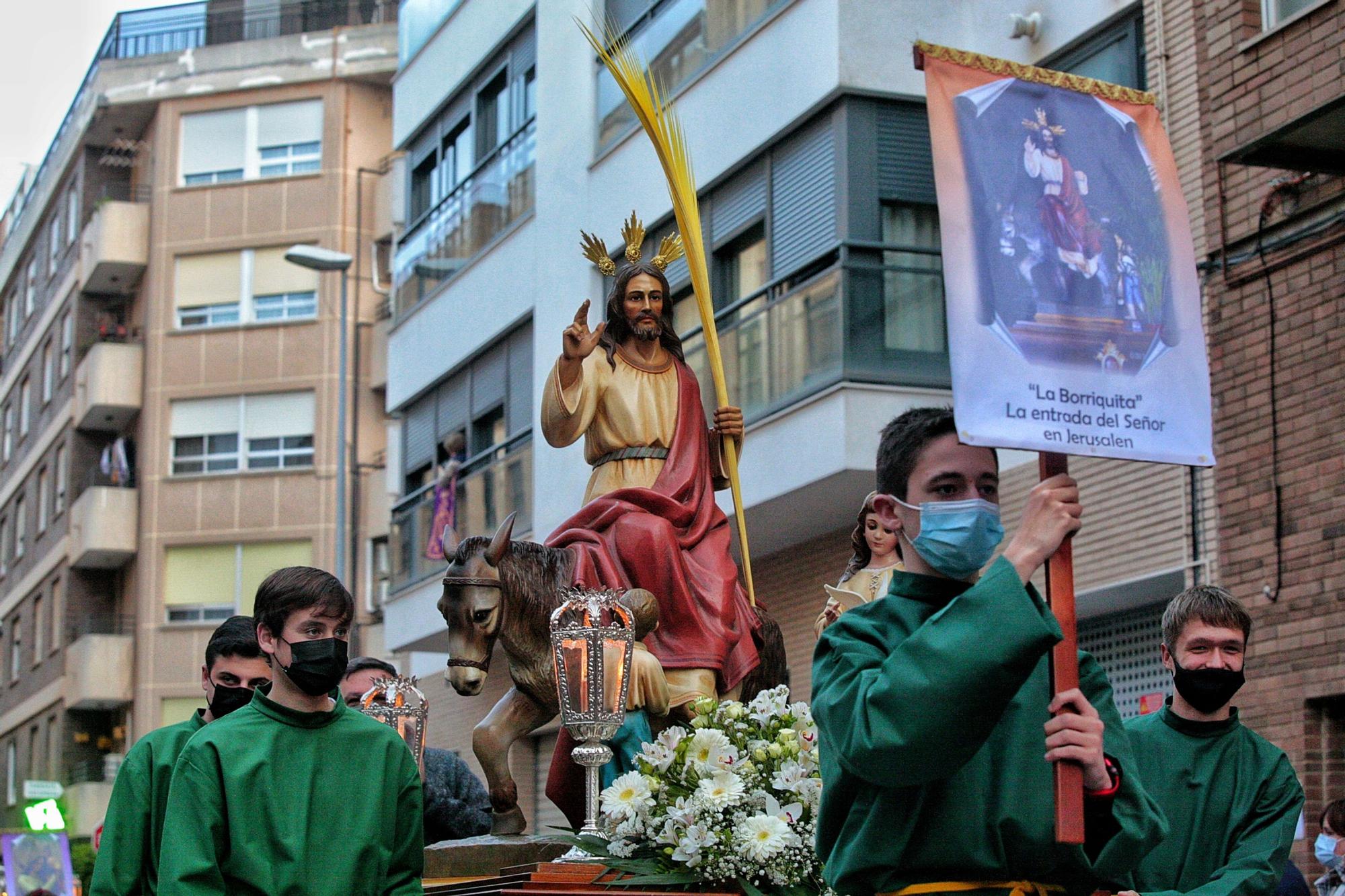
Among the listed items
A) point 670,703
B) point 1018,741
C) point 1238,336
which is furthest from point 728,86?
point 1018,741

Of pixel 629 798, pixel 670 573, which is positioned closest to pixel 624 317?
pixel 670 573

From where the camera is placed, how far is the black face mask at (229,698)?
6043 mm

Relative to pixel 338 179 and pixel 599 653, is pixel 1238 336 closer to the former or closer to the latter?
pixel 599 653

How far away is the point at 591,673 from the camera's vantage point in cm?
776

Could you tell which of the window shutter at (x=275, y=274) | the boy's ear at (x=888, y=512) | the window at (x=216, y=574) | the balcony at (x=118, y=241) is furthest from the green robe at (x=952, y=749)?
the balcony at (x=118, y=241)

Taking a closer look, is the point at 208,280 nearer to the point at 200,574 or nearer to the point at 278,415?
the point at 278,415

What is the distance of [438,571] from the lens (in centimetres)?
2522

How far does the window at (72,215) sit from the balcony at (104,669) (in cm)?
917

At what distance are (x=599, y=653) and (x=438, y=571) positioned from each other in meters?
17.6

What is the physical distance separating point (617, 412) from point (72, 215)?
39420 millimetres

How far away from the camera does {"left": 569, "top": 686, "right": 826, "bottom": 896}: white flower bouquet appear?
640cm

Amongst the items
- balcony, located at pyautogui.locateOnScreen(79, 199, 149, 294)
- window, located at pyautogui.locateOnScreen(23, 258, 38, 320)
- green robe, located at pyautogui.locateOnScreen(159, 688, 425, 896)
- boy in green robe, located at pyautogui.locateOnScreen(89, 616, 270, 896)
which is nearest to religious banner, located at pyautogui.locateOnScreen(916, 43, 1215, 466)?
green robe, located at pyautogui.locateOnScreen(159, 688, 425, 896)

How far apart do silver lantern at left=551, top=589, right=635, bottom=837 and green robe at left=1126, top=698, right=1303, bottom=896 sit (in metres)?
2.66

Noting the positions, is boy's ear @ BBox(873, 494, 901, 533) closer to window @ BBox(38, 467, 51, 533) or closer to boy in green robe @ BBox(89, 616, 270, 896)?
boy in green robe @ BBox(89, 616, 270, 896)
